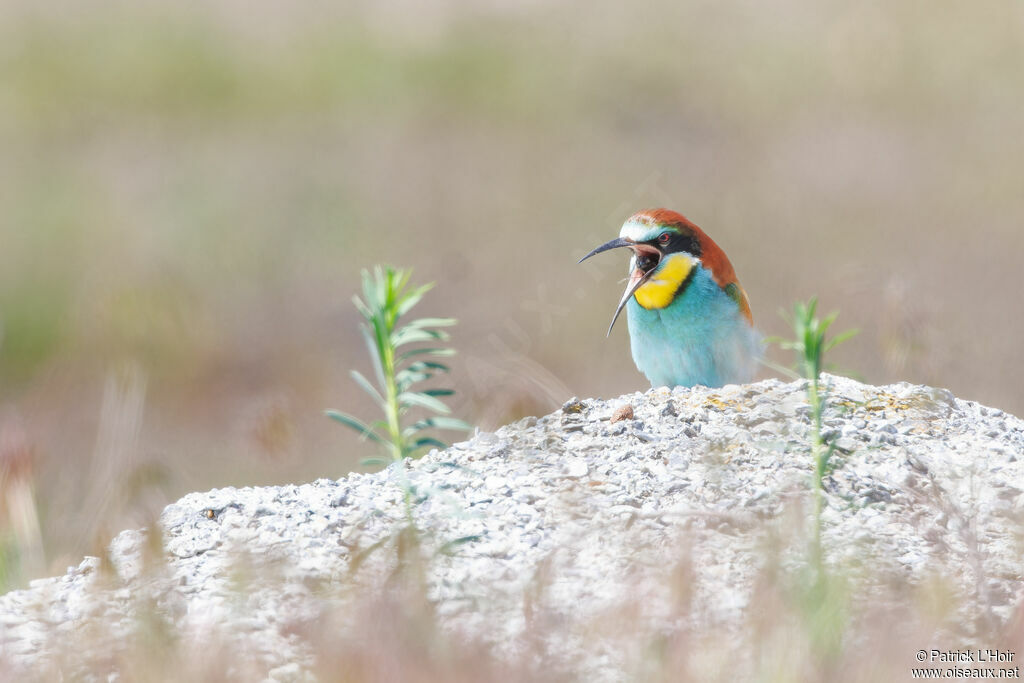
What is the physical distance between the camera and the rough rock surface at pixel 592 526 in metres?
2.21

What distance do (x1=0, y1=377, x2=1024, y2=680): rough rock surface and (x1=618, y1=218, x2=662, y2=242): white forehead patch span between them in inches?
22.2

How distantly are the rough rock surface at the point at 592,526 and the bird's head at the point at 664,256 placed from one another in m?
0.56

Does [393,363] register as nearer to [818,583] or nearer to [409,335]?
[409,335]

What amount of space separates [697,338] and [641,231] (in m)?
0.37

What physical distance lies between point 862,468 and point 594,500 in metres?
0.60

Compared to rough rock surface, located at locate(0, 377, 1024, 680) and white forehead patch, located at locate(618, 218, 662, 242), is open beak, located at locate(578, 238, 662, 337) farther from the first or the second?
rough rock surface, located at locate(0, 377, 1024, 680)

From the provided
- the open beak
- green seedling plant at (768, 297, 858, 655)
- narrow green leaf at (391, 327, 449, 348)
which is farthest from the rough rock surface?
the open beak

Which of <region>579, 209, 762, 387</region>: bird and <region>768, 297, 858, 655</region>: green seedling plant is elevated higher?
<region>579, 209, 762, 387</region>: bird

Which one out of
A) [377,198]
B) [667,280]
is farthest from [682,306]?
[377,198]

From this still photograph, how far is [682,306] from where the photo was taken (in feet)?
12.2

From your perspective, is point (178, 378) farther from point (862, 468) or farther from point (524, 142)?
point (862, 468)

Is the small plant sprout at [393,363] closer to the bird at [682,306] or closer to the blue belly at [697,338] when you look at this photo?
the bird at [682,306]

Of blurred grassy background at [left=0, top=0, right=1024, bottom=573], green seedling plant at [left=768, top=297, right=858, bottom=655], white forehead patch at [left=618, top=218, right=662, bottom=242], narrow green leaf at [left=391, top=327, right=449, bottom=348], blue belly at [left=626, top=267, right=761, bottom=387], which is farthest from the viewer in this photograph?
blurred grassy background at [left=0, top=0, right=1024, bottom=573]

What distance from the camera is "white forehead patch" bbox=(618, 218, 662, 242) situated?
3.58 meters
